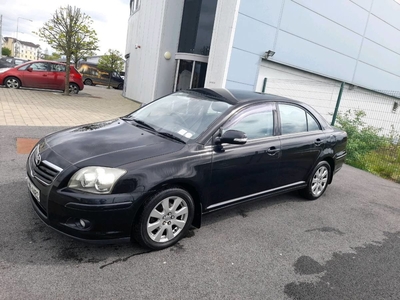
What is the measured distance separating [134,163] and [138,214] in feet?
1.52

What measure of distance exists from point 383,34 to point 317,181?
15.8 metres

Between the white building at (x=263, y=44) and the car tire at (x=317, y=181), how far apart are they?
6.53m

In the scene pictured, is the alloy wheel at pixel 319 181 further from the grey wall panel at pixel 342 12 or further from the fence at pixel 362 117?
the grey wall panel at pixel 342 12

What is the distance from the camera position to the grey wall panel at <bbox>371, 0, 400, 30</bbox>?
51.0 feet

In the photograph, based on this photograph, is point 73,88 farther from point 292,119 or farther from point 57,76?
point 292,119

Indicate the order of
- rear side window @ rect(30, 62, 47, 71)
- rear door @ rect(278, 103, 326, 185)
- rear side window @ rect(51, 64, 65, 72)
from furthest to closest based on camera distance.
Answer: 1. rear side window @ rect(51, 64, 65, 72)
2. rear side window @ rect(30, 62, 47, 71)
3. rear door @ rect(278, 103, 326, 185)

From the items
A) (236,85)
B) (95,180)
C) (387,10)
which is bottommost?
(95,180)

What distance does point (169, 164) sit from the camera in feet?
9.46

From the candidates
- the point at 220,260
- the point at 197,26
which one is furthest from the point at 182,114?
the point at 197,26

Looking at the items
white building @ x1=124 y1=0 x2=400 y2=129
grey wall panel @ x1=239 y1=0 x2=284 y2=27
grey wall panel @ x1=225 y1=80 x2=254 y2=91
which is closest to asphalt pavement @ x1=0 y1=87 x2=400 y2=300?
→ grey wall panel @ x1=225 y1=80 x2=254 y2=91

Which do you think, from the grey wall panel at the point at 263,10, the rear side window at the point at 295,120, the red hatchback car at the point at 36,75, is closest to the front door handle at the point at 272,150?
the rear side window at the point at 295,120

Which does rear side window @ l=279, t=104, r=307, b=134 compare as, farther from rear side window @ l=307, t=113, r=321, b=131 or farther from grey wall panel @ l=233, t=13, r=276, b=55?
grey wall panel @ l=233, t=13, r=276, b=55

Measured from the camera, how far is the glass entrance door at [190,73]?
13.7 metres

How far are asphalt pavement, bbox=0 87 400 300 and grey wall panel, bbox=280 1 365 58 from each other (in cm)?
996
